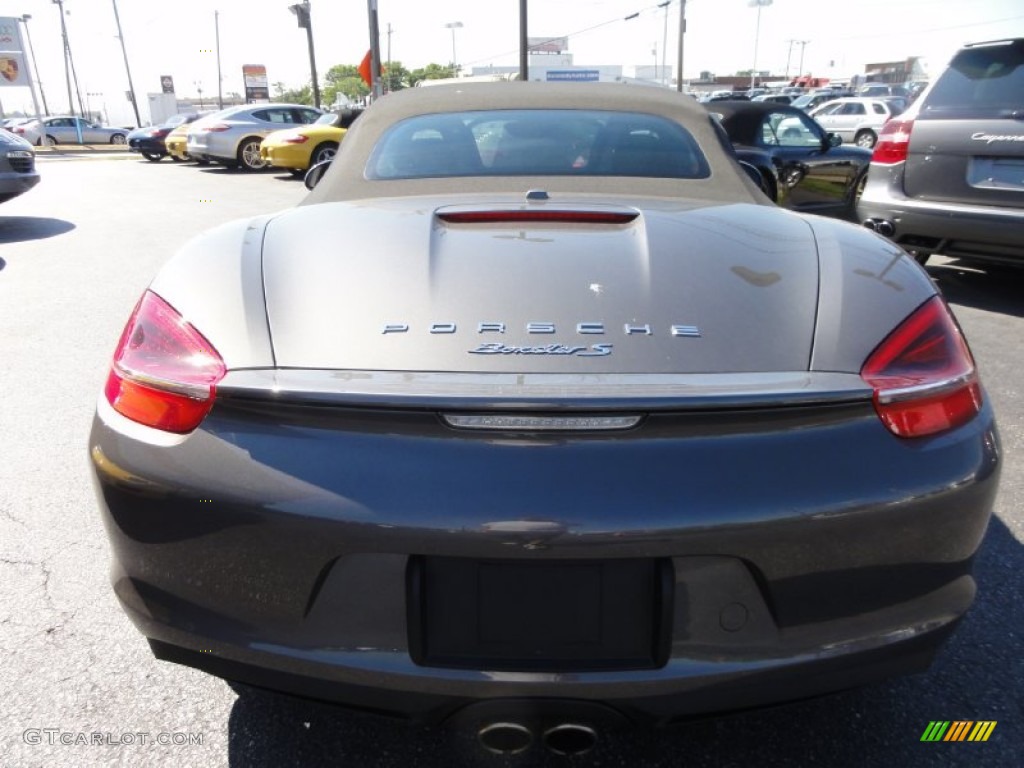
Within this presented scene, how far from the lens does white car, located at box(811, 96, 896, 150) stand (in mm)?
27209

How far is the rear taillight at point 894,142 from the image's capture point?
5.68 meters

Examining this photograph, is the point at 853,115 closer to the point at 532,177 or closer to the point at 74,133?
the point at 532,177

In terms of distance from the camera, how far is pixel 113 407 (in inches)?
66.8

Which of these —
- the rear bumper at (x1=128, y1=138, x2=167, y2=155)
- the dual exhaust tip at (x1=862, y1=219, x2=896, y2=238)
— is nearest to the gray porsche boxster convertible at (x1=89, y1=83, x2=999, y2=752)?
the dual exhaust tip at (x1=862, y1=219, x2=896, y2=238)

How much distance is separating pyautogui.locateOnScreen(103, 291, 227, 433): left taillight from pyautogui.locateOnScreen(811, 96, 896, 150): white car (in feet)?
93.2

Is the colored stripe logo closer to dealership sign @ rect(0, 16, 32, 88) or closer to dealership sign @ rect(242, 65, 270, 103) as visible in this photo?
dealership sign @ rect(0, 16, 32, 88)

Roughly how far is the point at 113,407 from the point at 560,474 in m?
0.94

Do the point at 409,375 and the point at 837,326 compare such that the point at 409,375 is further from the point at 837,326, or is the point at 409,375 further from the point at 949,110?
the point at 949,110

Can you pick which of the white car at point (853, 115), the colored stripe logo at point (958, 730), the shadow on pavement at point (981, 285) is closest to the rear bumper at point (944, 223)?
the shadow on pavement at point (981, 285)

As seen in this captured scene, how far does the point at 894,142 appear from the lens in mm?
5730

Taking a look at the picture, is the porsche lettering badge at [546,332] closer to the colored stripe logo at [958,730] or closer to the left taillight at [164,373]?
the left taillight at [164,373]

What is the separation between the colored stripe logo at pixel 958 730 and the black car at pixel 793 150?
7.25 metres

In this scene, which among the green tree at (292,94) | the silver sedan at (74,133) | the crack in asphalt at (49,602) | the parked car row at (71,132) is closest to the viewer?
the crack in asphalt at (49,602)

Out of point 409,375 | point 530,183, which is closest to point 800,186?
point 530,183
